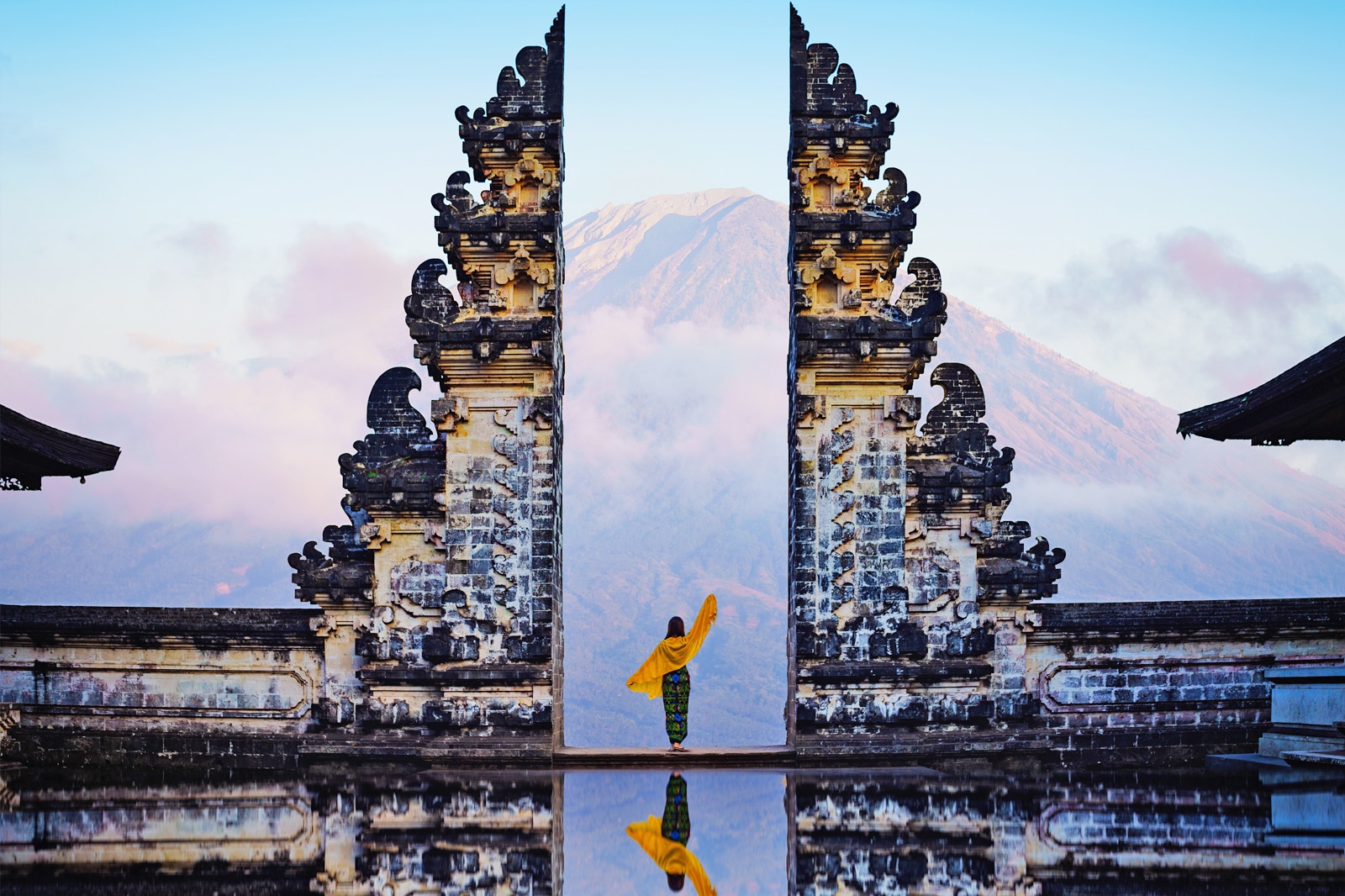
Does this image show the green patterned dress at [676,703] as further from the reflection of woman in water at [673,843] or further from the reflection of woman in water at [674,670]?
the reflection of woman in water at [673,843]

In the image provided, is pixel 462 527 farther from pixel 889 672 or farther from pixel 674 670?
pixel 889 672

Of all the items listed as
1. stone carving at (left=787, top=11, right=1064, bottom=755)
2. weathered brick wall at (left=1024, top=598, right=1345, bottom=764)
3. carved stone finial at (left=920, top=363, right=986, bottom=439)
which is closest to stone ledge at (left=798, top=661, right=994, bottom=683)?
stone carving at (left=787, top=11, right=1064, bottom=755)

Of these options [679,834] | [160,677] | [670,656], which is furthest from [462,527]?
[679,834]

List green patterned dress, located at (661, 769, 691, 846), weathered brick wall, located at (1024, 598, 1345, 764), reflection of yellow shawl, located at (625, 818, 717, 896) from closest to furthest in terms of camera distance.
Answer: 1. reflection of yellow shawl, located at (625, 818, 717, 896)
2. green patterned dress, located at (661, 769, 691, 846)
3. weathered brick wall, located at (1024, 598, 1345, 764)

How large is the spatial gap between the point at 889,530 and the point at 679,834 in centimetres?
645

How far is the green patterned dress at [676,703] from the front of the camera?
669 inches

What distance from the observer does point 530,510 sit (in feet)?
54.9

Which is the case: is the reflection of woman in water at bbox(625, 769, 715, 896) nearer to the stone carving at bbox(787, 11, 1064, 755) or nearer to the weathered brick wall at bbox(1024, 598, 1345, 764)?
the stone carving at bbox(787, 11, 1064, 755)

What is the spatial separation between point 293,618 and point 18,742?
10.2 feet

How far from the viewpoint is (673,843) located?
10.3m

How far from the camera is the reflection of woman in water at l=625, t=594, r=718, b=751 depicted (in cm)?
1698

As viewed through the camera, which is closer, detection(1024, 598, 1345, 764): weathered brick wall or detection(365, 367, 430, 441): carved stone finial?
detection(1024, 598, 1345, 764): weathered brick wall

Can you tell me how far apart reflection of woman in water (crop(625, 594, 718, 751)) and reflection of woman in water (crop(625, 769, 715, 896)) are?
11.3ft

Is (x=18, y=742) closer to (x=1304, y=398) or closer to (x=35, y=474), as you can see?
(x=35, y=474)
